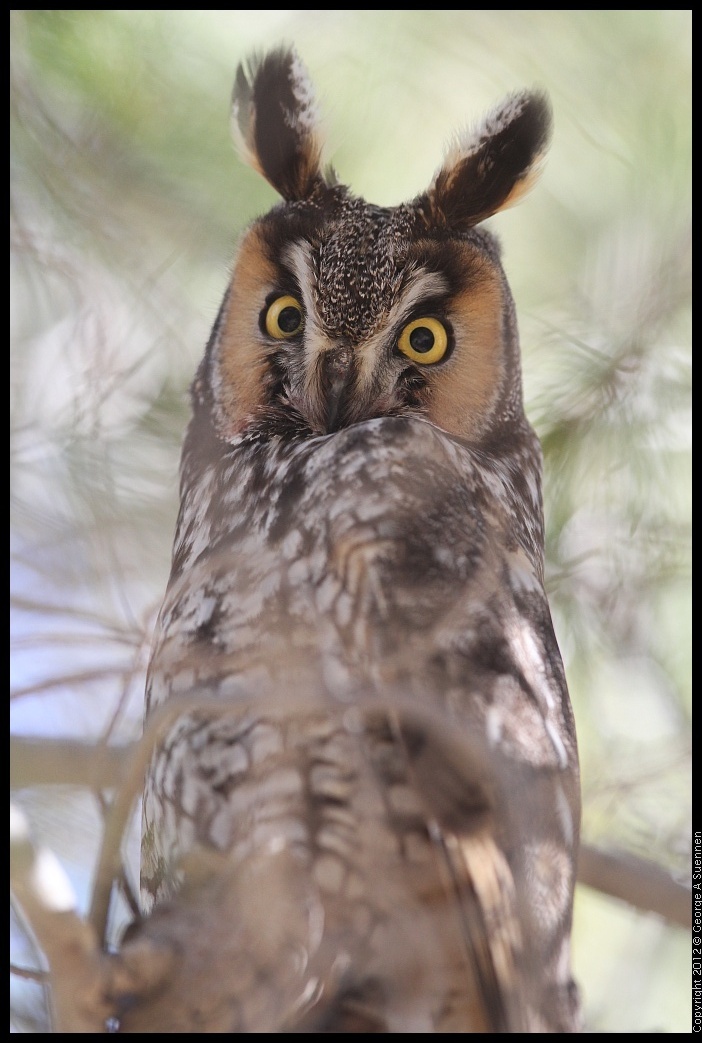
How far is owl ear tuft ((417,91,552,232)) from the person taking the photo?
1914 millimetres

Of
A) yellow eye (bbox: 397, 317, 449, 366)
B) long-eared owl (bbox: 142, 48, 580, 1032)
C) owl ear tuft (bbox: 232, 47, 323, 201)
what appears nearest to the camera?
long-eared owl (bbox: 142, 48, 580, 1032)

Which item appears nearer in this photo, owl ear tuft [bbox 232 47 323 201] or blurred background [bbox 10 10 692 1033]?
blurred background [bbox 10 10 692 1033]

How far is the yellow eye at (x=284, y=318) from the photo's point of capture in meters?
1.83

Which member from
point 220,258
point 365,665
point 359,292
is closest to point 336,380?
point 359,292

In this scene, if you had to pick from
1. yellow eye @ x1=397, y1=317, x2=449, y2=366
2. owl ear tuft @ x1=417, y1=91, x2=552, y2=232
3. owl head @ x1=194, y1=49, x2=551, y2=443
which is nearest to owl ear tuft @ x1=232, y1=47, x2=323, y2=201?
owl head @ x1=194, y1=49, x2=551, y2=443

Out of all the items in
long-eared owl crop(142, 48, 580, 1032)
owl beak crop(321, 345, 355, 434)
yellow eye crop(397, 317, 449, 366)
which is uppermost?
yellow eye crop(397, 317, 449, 366)

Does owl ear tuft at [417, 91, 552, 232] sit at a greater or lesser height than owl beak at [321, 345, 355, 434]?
greater

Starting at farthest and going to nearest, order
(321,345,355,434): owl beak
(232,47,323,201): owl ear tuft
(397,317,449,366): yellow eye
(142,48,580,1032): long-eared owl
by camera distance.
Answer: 1. (232,47,323,201): owl ear tuft
2. (397,317,449,366): yellow eye
3. (321,345,355,434): owl beak
4. (142,48,580,1032): long-eared owl

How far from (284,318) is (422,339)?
0.27m

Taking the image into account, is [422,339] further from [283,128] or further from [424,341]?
A: [283,128]

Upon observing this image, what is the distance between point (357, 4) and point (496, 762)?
1.44 m

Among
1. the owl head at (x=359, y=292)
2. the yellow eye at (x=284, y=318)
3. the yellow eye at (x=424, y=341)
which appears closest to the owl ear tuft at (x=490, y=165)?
the owl head at (x=359, y=292)

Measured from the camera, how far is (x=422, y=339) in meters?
1.85

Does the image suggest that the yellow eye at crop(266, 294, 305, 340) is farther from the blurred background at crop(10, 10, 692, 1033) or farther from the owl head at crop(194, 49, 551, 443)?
the blurred background at crop(10, 10, 692, 1033)
